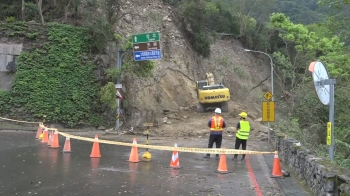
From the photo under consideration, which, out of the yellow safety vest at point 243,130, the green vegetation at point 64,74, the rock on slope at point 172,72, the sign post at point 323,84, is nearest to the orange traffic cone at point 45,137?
the green vegetation at point 64,74

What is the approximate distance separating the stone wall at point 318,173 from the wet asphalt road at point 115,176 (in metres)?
0.83

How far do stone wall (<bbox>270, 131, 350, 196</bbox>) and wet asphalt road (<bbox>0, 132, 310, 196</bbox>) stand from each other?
0.83 m

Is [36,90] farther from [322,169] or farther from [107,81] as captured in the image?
[322,169]

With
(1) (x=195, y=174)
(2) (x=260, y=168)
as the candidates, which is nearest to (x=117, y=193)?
(1) (x=195, y=174)

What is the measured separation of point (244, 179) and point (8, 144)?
10.7 m

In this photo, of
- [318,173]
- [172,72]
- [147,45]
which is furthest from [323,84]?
[172,72]

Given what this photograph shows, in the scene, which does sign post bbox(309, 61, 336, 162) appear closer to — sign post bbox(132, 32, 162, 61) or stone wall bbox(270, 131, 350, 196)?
stone wall bbox(270, 131, 350, 196)

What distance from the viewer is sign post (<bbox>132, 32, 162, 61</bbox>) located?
86.3 feet

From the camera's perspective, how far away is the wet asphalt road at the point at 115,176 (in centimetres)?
884

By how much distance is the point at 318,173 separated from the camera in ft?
25.8

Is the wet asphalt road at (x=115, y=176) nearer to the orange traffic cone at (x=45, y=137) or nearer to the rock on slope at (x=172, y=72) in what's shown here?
the orange traffic cone at (x=45, y=137)

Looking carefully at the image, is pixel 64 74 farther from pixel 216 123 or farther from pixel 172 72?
pixel 216 123

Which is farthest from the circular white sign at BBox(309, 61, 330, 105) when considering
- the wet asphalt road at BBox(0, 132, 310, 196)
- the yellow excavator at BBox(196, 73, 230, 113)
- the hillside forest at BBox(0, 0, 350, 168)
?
the yellow excavator at BBox(196, 73, 230, 113)

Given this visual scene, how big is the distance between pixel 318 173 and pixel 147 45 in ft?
64.8
